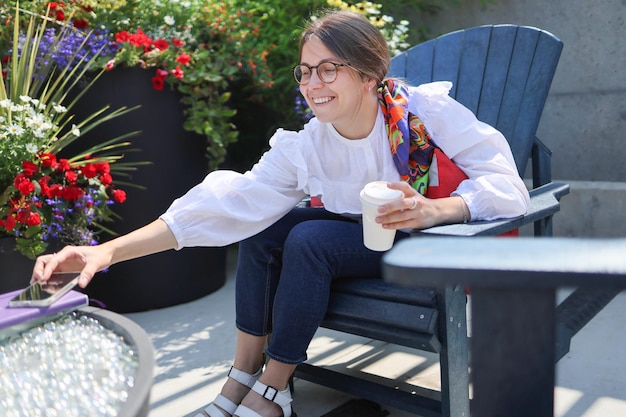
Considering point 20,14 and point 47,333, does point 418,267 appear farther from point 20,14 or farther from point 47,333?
point 20,14

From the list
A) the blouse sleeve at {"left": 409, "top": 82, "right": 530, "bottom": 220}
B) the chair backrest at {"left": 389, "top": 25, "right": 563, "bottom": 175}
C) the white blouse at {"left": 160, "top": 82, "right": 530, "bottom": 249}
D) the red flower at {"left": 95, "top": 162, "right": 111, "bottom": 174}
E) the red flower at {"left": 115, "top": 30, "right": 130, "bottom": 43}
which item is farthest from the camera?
the red flower at {"left": 115, "top": 30, "right": 130, "bottom": 43}

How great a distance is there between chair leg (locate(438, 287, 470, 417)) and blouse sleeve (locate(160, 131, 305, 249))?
22.1 inches

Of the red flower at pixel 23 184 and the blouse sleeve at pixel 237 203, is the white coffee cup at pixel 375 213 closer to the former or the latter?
the blouse sleeve at pixel 237 203

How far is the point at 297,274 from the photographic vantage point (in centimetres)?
189

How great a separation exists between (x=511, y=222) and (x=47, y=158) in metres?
1.68

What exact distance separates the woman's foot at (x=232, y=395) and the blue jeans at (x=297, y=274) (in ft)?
0.40

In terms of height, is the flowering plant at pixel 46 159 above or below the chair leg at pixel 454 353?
above

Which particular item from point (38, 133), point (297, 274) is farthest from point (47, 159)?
point (297, 274)

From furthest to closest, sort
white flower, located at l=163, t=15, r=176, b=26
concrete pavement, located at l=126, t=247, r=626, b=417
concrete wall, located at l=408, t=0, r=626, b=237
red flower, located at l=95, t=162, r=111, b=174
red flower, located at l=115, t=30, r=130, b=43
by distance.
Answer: concrete wall, located at l=408, t=0, r=626, b=237, white flower, located at l=163, t=15, r=176, b=26, red flower, located at l=115, t=30, r=130, b=43, red flower, located at l=95, t=162, r=111, b=174, concrete pavement, located at l=126, t=247, r=626, b=417

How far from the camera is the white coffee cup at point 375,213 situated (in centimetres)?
172

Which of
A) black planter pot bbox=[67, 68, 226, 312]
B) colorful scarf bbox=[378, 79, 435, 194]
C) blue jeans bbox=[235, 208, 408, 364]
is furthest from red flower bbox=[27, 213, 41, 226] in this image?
colorful scarf bbox=[378, 79, 435, 194]

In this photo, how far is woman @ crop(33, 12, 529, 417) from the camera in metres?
1.88

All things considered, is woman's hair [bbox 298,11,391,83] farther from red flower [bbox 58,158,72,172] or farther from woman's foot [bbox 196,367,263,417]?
red flower [bbox 58,158,72,172]

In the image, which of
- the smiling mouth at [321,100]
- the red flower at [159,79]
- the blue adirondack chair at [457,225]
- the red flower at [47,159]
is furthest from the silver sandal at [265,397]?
the red flower at [159,79]
